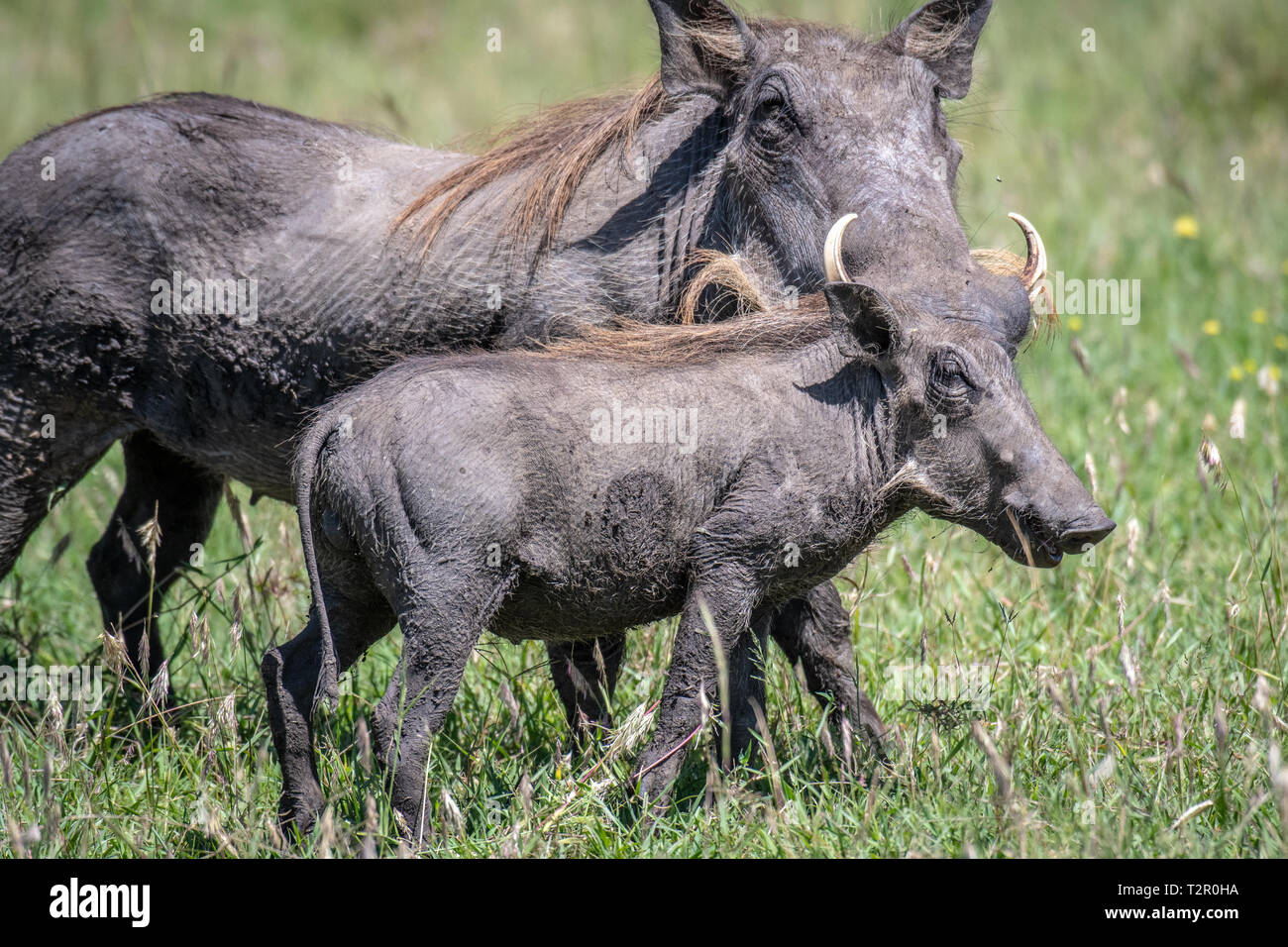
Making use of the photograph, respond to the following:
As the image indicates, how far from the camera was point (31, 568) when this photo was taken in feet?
18.8

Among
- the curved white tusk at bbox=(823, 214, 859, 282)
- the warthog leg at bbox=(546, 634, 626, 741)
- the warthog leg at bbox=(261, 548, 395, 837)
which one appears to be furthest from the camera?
the warthog leg at bbox=(546, 634, 626, 741)

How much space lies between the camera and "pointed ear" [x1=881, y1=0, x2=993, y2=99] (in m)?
3.80

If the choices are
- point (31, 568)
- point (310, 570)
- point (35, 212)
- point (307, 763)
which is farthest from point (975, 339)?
point (31, 568)

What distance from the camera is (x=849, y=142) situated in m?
3.48

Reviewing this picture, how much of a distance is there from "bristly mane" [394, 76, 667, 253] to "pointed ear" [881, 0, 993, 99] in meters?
0.69

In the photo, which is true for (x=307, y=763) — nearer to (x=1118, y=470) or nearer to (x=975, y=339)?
(x=975, y=339)

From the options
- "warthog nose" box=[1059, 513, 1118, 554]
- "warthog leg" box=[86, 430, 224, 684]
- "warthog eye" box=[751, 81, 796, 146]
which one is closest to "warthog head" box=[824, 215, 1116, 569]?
"warthog nose" box=[1059, 513, 1118, 554]

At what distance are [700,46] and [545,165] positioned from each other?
1.70ft

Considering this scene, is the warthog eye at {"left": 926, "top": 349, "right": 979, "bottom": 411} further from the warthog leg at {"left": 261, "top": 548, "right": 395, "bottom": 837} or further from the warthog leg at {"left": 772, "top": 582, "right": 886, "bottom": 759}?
the warthog leg at {"left": 261, "top": 548, "right": 395, "bottom": 837}

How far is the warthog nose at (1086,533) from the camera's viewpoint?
3084 mm

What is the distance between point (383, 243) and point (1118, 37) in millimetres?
8523

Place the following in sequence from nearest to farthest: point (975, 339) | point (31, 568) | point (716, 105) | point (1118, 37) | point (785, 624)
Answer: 1. point (975, 339)
2. point (716, 105)
3. point (785, 624)
4. point (31, 568)
5. point (1118, 37)

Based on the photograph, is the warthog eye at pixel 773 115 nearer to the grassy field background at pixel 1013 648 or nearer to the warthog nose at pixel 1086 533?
the grassy field background at pixel 1013 648

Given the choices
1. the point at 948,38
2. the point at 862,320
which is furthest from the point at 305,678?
the point at 948,38
